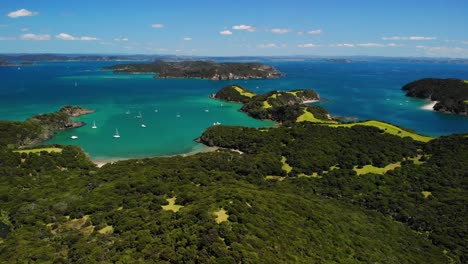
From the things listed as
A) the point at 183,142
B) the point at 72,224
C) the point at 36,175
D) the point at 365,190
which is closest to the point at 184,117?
the point at 183,142

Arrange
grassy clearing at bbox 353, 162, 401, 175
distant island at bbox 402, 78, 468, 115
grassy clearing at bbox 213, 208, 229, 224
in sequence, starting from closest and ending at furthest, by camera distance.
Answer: grassy clearing at bbox 213, 208, 229, 224, grassy clearing at bbox 353, 162, 401, 175, distant island at bbox 402, 78, 468, 115

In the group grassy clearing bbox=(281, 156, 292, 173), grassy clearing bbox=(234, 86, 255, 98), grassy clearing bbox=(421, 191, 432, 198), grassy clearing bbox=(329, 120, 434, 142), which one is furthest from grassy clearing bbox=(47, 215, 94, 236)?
grassy clearing bbox=(234, 86, 255, 98)

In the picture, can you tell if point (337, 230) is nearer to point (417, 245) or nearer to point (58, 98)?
point (417, 245)

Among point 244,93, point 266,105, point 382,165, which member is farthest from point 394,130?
point 244,93

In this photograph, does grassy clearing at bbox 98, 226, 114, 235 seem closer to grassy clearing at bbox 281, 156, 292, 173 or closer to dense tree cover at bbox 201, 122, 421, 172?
grassy clearing at bbox 281, 156, 292, 173

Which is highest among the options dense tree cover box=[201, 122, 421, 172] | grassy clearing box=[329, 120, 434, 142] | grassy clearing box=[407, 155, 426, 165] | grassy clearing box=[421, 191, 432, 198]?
grassy clearing box=[329, 120, 434, 142]

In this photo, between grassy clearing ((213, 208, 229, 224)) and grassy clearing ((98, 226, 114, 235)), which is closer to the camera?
grassy clearing ((213, 208, 229, 224))
